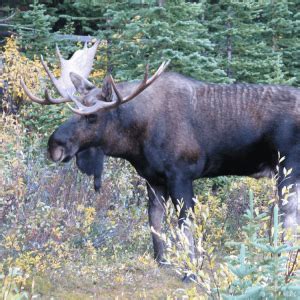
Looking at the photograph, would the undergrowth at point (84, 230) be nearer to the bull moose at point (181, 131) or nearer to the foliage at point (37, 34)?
the bull moose at point (181, 131)

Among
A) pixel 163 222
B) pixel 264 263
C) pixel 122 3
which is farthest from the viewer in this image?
pixel 122 3

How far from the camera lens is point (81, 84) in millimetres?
6680

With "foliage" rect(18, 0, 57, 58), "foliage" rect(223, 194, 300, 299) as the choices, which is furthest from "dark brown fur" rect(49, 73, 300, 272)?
"foliage" rect(18, 0, 57, 58)

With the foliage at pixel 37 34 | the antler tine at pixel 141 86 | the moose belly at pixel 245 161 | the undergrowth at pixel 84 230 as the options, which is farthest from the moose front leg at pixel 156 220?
the foliage at pixel 37 34

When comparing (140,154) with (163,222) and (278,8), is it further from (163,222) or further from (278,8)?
(278,8)

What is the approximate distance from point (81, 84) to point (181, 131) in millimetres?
1079

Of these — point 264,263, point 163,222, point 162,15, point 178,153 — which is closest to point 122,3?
point 162,15

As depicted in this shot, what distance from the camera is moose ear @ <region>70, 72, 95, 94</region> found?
21.9 feet

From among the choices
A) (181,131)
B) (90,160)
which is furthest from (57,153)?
(181,131)

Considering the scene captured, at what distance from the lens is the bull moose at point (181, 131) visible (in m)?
6.32

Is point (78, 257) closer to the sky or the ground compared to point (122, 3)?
closer to the ground

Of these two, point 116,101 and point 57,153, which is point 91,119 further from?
point 57,153

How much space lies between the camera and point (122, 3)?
1284cm

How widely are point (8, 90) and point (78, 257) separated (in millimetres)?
4436
